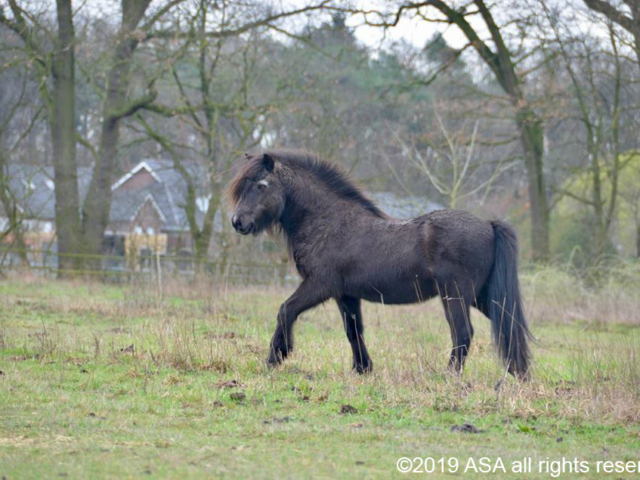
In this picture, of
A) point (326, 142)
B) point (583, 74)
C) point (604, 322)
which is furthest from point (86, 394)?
point (583, 74)

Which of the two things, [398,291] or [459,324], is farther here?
[398,291]

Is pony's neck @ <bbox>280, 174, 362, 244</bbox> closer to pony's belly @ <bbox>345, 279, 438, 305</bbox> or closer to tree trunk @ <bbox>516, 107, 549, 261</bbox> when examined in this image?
pony's belly @ <bbox>345, 279, 438, 305</bbox>

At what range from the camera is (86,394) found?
6.70 m

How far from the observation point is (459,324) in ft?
26.3

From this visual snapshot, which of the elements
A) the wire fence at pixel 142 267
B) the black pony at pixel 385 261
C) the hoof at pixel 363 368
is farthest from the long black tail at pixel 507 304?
the wire fence at pixel 142 267

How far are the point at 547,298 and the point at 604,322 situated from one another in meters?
2.44

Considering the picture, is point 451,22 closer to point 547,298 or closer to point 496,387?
point 547,298

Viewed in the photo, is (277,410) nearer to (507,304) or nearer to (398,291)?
(398,291)

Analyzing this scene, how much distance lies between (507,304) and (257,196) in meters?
3.03

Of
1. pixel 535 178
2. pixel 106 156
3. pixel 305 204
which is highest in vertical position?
pixel 106 156

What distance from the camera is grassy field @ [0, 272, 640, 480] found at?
4781mm

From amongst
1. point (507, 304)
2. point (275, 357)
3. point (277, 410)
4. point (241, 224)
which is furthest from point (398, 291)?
point (277, 410)

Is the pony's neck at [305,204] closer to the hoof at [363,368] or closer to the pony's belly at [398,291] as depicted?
the pony's belly at [398,291]

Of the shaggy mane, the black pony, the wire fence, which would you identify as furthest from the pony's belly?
the wire fence
